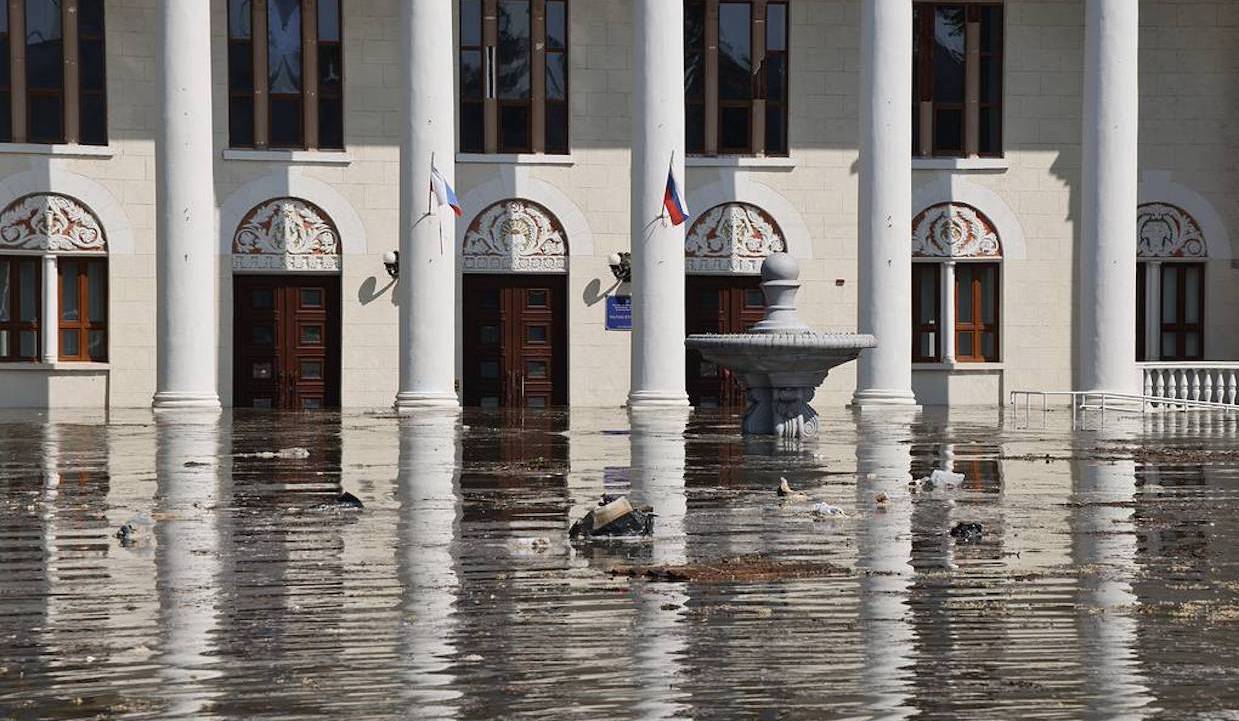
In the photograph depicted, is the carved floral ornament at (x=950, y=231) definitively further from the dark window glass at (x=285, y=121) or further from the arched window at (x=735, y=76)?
the dark window glass at (x=285, y=121)

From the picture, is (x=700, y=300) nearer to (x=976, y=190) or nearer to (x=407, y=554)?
(x=976, y=190)

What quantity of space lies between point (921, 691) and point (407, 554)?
4.41m

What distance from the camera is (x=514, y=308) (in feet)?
115

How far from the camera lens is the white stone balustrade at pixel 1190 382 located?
3259 centimetres

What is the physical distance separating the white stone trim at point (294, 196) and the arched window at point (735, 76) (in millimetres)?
5693

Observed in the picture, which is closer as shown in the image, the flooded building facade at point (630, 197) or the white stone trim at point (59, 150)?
the flooded building facade at point (630, 197)

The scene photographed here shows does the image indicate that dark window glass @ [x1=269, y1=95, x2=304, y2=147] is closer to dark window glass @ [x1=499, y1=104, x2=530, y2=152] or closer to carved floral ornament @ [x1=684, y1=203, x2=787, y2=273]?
dark window glass @ [x1=499, y1=104, x2=530, y2=152]

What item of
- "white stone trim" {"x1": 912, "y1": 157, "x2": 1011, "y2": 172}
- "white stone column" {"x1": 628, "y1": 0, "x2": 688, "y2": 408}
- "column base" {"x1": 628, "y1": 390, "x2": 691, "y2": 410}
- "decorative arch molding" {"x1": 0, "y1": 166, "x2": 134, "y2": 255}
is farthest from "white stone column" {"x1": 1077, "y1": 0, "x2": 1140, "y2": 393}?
"decorative arch molding" {"x1": 0, "y1": 166, "x2": 134, "y2": 255}

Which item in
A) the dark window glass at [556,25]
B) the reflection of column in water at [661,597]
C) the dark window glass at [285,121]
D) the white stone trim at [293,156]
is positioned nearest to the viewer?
the reflection of column in water at [661,597]

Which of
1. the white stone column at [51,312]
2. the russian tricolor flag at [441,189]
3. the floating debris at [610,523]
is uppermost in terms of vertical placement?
the russian tricolor flag at [441,189]

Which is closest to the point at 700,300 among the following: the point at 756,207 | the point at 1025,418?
the point at 756,207

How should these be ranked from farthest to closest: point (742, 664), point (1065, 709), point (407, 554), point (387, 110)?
point (387, 110), point (407, 554), point (742, 664), point (1065, 709)

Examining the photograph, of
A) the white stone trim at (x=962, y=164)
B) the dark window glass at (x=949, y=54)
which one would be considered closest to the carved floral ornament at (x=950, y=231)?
the white stone trim at (x=962, y=164)

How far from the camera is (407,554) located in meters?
11.1
